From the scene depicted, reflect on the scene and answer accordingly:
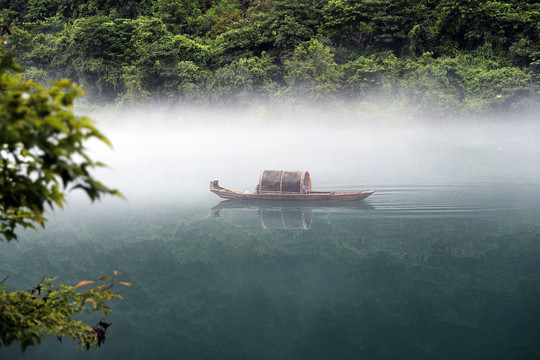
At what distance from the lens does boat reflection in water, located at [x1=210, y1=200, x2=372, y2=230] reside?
1402 cm

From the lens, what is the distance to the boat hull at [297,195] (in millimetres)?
15168

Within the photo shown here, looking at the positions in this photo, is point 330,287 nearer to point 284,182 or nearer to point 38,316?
point 38,316

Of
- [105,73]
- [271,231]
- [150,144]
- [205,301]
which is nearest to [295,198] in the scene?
[271,231]

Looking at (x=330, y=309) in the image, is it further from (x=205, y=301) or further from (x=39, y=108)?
(x=39, y=108)

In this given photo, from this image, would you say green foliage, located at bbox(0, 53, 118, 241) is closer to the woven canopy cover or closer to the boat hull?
the boat hull

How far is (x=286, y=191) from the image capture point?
15.9 m

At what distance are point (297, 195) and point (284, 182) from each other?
67 cm

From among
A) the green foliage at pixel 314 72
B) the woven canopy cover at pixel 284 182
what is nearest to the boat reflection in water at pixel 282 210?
the woven canopy cover at pixel 284 182

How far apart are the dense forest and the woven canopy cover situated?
12578mm

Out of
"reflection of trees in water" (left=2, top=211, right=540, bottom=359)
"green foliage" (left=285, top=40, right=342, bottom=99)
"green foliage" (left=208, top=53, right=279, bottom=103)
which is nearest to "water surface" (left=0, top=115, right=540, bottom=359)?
"reflection of trees in water" (left=2, top=211, right=540, bottom=359)

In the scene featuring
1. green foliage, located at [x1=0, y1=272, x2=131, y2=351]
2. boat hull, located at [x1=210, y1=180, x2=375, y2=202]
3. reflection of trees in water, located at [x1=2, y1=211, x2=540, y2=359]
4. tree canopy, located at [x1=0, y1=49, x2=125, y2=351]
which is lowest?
reflection of trees in water, located at [x1=2, y1=211, x2=540, y2=359]

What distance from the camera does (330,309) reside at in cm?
796

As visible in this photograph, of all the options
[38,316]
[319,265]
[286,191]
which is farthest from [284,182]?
[38,316]

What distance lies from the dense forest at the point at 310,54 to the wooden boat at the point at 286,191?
41.6 ft
